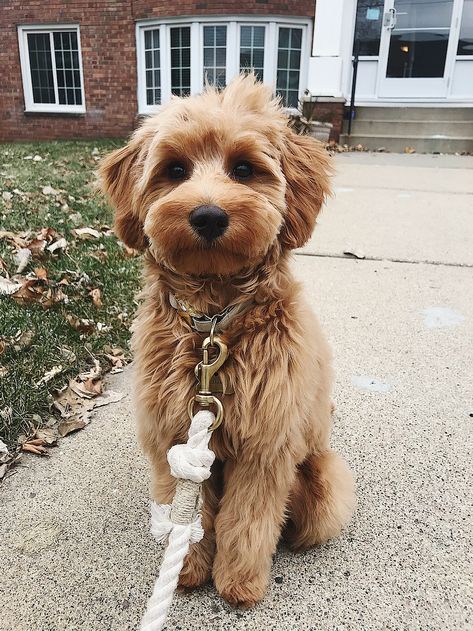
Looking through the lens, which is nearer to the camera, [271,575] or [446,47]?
[271,575]

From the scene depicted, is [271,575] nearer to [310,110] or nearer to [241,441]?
[241,441]

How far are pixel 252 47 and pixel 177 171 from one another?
506 inches

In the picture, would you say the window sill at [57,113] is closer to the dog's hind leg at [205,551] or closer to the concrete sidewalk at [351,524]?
the concrete sidewalk at [351,524]

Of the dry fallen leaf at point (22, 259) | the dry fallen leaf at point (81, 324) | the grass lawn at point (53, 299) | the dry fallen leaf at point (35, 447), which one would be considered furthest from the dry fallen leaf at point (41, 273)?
the dry fallen leaf at point (35, 447)

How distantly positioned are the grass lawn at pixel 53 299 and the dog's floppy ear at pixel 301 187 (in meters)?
0.88

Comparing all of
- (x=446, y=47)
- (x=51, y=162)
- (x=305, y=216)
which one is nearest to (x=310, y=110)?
(x=446, y=47)

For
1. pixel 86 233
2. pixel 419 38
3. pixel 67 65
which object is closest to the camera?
pixel 86 233

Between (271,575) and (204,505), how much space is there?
34cm

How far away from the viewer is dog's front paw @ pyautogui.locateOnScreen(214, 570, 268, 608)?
1.75 m

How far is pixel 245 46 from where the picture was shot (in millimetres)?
13102

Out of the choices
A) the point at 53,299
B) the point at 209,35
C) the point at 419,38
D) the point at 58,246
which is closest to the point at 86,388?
the point at 53,299

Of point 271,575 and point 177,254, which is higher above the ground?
point 177,254

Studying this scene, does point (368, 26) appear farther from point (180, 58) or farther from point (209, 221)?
point (209, 221)

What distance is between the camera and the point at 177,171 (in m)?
1.79
